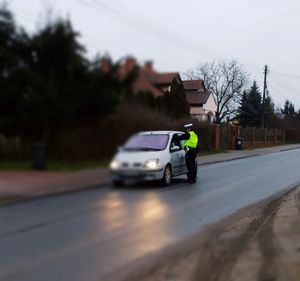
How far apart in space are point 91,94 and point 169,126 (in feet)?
3.31

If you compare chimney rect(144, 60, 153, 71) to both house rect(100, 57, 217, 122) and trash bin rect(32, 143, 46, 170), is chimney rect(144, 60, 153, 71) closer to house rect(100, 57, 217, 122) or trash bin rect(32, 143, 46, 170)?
house rect(100, 57, 217, 122)

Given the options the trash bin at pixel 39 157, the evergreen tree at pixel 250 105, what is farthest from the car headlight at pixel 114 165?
the evergreen tree at pixel 250 105

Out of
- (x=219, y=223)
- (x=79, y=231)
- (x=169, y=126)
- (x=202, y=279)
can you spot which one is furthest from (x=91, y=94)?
(x=219, y=223)

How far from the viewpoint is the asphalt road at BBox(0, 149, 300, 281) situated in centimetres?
413

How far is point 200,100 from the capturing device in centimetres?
339

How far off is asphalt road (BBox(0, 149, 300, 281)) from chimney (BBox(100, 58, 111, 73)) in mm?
948

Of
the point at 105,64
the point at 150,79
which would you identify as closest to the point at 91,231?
the point at 150,79

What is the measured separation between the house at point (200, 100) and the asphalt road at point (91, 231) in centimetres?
72

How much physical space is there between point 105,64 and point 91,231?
4107mm

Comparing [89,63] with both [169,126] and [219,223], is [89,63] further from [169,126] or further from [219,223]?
[219,223]

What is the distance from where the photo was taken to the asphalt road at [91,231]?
4133 mm

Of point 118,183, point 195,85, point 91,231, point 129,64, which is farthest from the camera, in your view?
point 91,231

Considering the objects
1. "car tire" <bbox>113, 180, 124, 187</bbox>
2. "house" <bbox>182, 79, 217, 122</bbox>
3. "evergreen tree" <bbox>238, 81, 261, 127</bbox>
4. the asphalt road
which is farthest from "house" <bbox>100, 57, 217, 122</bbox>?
the asphalt road

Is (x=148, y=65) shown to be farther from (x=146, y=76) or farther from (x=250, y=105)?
(x=250, y=105)
